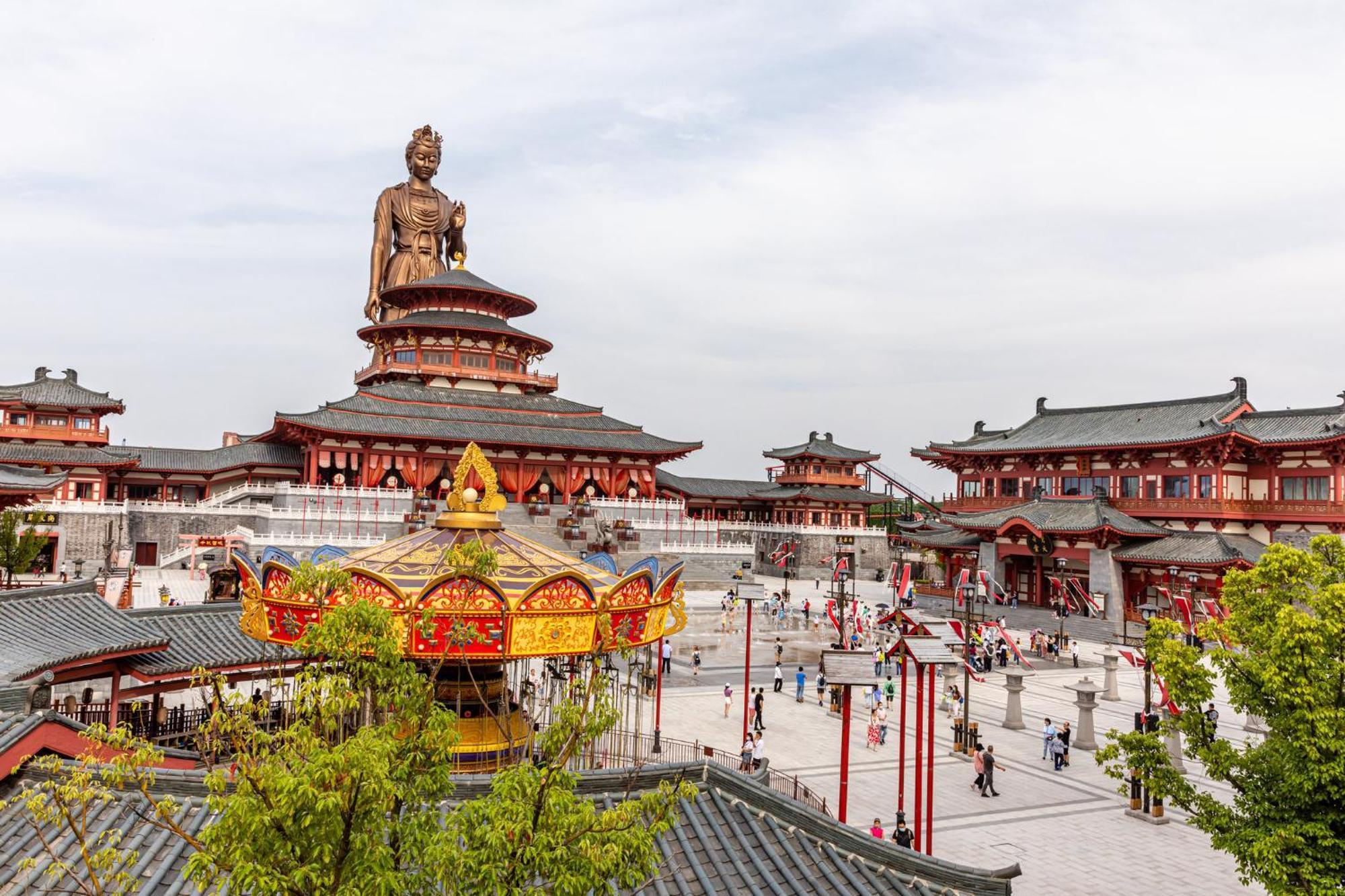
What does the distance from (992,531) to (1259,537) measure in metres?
12.3

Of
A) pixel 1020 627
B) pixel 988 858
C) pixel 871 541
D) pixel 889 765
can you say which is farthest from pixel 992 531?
pixel 988 858

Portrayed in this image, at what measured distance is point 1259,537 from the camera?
141 ft

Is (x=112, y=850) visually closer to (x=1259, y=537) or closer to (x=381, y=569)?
(x=381, y=569)

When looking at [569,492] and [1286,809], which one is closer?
[1286,809]

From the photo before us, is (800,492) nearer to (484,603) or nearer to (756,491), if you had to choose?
(756,491)

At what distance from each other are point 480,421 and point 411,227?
72.0ft

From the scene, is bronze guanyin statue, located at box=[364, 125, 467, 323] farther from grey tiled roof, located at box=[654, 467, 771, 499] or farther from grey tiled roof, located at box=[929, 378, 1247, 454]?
grey tiled roof, located at box=[929, 378, 1247, 454]

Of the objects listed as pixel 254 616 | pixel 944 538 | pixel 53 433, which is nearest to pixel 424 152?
pixel 53 433

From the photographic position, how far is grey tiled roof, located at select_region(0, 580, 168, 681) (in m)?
12.2

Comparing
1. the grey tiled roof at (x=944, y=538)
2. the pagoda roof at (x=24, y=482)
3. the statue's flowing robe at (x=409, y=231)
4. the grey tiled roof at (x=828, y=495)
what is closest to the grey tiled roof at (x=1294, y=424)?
the grey tiled roof at (x=944, y=538)

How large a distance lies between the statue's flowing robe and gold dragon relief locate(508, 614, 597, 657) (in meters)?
62.0

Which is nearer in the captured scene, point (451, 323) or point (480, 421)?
point (480, 421)

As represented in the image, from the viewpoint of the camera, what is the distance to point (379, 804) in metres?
4.41

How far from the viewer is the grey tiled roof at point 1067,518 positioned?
4222 centimetres
